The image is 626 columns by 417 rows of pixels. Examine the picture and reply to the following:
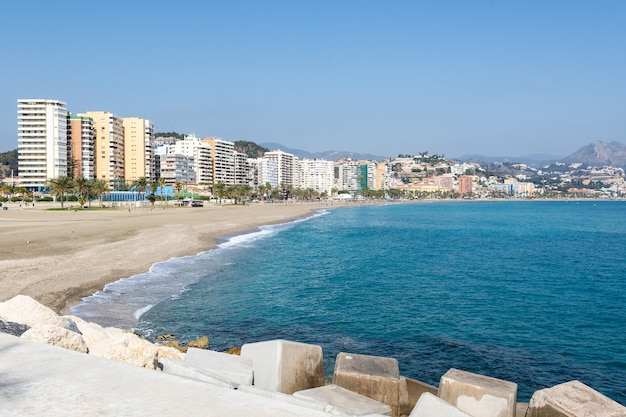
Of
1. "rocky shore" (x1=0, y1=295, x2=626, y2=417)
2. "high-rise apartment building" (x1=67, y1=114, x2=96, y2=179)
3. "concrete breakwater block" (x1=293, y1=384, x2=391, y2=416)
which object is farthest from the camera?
"high-rise apartment building" (x1=67, y1=114, x2=96, y2=179)

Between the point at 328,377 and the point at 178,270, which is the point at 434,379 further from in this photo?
the point at 178,270

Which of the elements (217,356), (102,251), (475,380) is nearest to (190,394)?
(217,356)

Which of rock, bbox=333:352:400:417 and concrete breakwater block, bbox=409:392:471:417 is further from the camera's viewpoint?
rock, bbox=333:352:400:417

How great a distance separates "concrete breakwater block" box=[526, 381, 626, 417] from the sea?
4.99m

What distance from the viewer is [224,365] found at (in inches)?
294

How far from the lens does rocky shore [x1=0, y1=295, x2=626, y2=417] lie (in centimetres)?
551

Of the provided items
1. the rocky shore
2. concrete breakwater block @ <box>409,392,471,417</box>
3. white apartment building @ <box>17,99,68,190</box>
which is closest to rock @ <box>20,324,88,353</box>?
the rocky shore

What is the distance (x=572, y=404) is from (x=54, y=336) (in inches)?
287

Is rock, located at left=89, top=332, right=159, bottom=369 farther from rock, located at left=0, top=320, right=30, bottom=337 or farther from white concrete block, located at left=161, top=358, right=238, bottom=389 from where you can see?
rock, located at left=0, top=320, right=30, bottom=337

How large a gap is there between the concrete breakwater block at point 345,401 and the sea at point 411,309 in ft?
17.0

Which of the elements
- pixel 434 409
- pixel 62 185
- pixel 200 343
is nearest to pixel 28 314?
pixel 200 343

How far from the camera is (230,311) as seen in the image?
1920cm

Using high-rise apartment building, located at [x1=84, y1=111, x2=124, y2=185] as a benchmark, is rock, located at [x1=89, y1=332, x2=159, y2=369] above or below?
below

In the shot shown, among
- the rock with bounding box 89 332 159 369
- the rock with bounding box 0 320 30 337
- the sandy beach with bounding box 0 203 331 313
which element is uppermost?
the rock with bounding box 0 320 30 337
